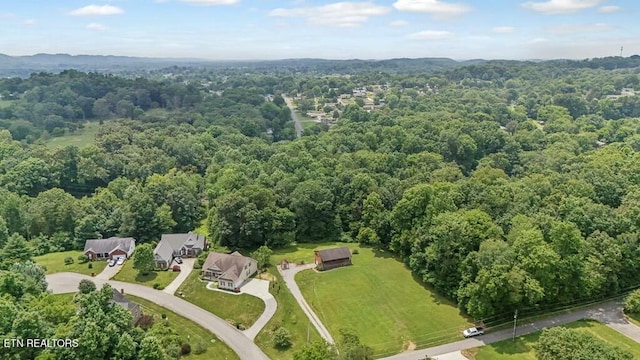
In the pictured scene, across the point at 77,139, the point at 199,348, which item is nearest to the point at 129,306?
the point at 199,348

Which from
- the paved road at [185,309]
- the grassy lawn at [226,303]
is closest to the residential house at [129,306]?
the paved road at [185,309]

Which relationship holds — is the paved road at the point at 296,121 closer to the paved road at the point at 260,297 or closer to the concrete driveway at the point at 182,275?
the concrete driveway at the point at 182,275

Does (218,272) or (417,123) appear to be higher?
(417,123)

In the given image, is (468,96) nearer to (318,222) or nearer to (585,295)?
(318,222)

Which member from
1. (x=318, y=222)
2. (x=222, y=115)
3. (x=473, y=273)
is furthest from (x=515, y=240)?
(x=222, y=115)

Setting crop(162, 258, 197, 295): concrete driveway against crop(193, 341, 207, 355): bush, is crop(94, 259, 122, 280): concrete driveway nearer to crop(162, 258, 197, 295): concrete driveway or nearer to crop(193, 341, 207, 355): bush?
crop(162, 258, 197, 295): concrete driveway

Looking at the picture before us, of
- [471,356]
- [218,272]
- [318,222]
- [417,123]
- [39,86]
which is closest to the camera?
[471,356]

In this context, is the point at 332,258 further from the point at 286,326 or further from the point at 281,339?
the point at 281,339
